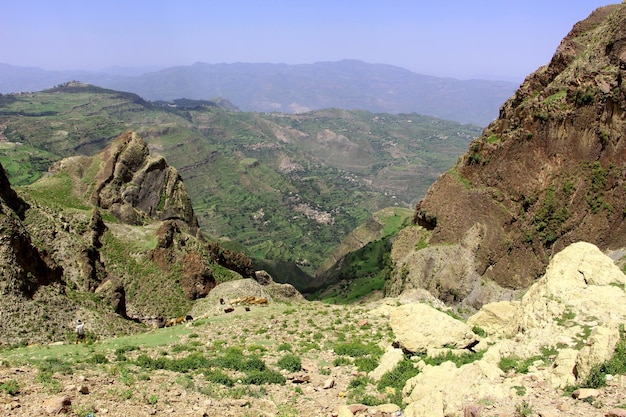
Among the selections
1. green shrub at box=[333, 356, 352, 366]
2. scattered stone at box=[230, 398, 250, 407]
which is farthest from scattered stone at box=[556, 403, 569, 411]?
green shrub at box=[333, 356, 352, 366]

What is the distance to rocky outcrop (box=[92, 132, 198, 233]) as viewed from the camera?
80.5 m

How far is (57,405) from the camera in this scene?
605 inches

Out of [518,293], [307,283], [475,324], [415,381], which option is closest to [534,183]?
[518,293]

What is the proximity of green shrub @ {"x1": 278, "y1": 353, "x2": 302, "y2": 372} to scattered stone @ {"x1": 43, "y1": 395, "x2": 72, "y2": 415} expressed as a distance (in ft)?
35.6

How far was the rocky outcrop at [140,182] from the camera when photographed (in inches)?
3171

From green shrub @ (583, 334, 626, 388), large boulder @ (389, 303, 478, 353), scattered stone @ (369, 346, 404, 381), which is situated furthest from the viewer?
large boulder @ (389, 303, 478, 353)

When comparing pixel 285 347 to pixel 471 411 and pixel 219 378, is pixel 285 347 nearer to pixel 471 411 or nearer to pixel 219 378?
pixel 219 378

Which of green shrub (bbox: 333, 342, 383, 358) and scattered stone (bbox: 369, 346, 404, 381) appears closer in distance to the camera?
scattered stone (bbox: 369, 346, 404, 381)

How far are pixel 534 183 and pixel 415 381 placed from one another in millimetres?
43457

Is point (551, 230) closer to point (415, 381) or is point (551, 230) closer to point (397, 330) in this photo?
point (397, 330)

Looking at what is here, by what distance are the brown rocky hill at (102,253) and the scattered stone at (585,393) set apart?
32726 mm

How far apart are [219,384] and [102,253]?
40671 mm

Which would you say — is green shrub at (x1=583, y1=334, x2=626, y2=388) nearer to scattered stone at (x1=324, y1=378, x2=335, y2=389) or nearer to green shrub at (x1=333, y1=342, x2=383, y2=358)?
scattered stone at (x1=324, y1=378, x2=335, y2=389)

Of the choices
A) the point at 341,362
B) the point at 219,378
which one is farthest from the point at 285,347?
the point at 219,378
